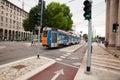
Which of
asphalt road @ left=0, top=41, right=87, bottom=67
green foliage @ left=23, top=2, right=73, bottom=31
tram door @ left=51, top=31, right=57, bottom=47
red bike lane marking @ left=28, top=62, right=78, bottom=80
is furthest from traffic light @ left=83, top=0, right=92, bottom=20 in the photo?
green foliage @ left=23, top=2, right=73, bottom=31

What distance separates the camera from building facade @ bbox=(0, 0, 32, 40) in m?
71.1

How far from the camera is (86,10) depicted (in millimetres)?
8852

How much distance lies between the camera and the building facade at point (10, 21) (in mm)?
71125

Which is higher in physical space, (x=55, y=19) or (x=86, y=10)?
(x=55, y=19)

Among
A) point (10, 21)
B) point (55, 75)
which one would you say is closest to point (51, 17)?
point (10, 21)

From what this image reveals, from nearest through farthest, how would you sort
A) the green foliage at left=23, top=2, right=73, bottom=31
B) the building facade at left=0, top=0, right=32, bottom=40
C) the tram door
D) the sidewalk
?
the sidewalk → the tram door → the green foliage at left=23, top=2, right=73, bottom=31 → the building facade at left=0, top=0, right=32, bottom=40

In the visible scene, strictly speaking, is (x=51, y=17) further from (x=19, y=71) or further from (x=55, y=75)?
(x=55, y=75)

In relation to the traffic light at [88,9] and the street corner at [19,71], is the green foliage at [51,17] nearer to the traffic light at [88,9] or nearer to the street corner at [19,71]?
the street corner at [19,71]

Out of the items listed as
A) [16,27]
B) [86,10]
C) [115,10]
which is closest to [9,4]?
[16,27]

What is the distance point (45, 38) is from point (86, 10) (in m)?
17.0

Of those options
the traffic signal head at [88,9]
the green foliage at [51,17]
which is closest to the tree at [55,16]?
the green foliage at [51,17]

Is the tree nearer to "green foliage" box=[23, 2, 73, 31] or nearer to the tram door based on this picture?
"green foliage" box=[23, 2, 73, 31]

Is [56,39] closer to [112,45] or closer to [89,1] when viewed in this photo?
[112,45]

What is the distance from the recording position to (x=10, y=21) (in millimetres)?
79250
